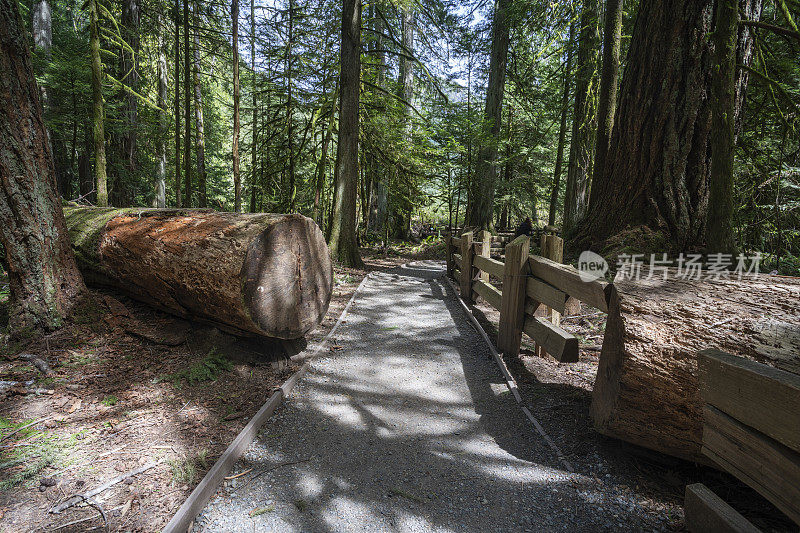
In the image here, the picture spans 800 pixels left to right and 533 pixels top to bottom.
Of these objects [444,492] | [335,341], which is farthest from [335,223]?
[444,492]

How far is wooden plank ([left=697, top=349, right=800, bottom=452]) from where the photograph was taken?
Answer: 1.12 metres

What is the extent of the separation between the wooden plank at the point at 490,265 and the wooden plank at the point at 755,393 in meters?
3.50

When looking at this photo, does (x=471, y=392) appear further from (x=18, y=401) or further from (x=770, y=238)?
(x=770, y=238)

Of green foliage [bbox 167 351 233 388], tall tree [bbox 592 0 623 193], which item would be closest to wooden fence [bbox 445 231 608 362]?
green foliage [bbox 167 351 233 388]

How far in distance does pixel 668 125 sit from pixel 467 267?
378cm

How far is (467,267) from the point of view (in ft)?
23.2

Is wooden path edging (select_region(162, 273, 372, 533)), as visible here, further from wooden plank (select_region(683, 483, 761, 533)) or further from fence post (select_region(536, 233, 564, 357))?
fence post (select_region(536, 233, 564, 357))

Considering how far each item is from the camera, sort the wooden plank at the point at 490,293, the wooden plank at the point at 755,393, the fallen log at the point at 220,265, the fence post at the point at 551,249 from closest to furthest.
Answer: the wooden plank at the point at 755,393 < the fallen log at the point at 220,265 < the fence post at the point at 551,249 < the wooden plank at the point at 490,293

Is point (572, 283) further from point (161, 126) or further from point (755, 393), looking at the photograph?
point (161, 126)

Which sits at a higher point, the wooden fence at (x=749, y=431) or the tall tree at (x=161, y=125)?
the tall tree at (x=161, y=125)

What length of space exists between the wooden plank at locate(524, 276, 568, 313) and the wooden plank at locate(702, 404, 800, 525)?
1.91 m

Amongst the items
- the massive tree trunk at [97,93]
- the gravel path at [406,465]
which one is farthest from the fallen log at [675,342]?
the massive tree trunk at [97,93]

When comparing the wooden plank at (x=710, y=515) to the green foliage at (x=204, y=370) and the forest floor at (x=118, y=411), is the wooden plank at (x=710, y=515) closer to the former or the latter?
the forest floor at (x=118, y=411)

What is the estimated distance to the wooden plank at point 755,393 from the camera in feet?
3.68
